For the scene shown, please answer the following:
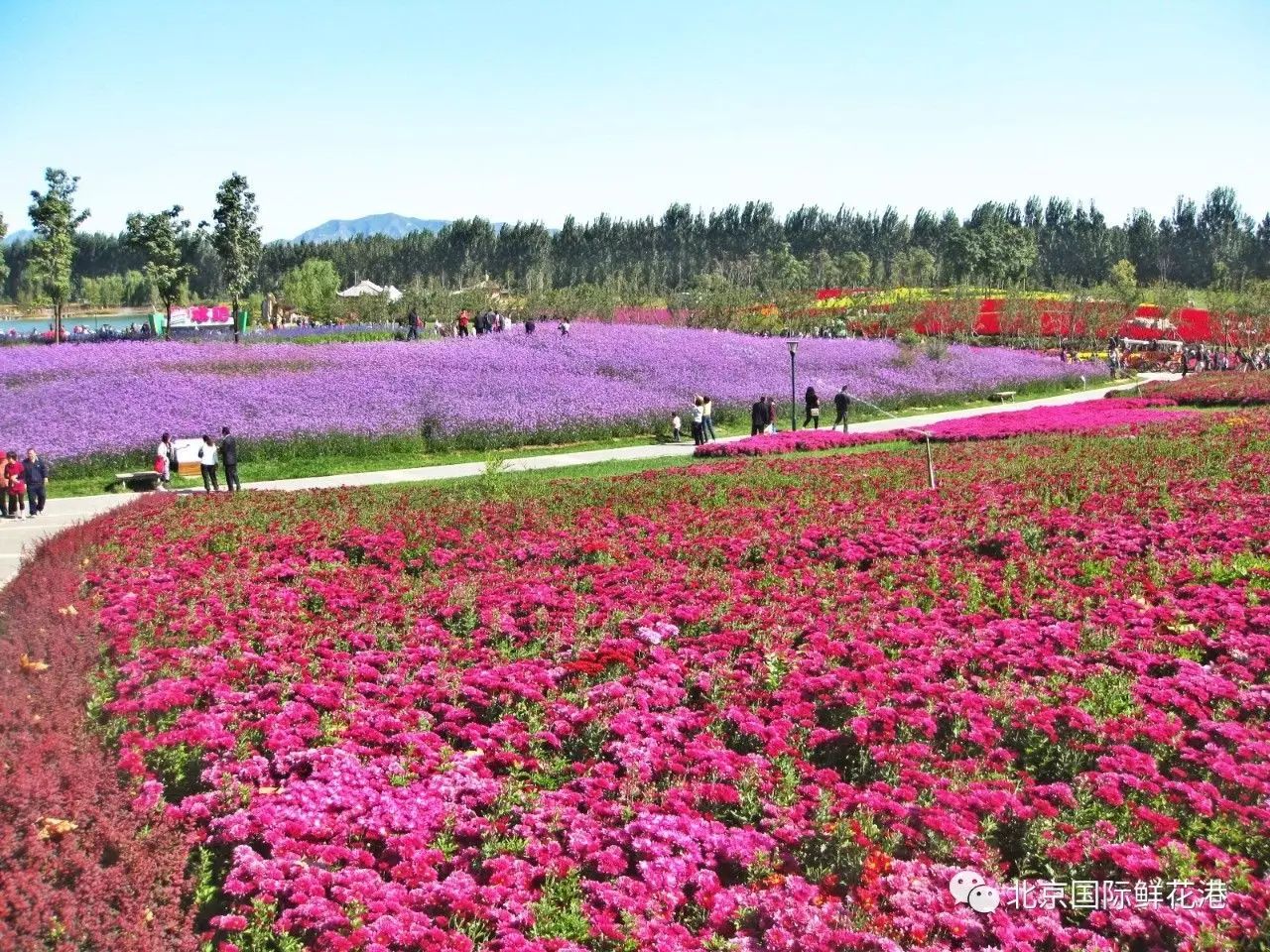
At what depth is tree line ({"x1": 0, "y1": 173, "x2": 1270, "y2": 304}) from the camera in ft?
395

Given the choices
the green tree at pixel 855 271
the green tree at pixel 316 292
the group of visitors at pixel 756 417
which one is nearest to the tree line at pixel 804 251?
the green tree at pixel 855 271

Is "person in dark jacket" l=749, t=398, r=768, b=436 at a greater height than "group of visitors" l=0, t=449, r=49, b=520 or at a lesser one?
greater

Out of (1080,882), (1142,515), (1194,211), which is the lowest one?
(1080,882)

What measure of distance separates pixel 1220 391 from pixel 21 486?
31.0 m

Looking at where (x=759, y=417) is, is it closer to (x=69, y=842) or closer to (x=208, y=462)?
(x=208, y=462)

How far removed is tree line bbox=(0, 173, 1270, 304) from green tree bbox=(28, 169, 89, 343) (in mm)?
69294

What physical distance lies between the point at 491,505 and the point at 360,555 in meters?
2.49

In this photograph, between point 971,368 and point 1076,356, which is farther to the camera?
point 1076,356

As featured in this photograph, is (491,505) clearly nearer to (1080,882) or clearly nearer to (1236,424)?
(1080,882)

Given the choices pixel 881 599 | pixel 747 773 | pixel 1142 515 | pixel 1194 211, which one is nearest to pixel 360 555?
pixel 881 599

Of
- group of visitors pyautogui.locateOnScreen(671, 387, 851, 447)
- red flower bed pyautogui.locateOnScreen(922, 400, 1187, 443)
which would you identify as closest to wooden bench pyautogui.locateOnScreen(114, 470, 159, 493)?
group of visitors pyautogui.locateOnScreen(671, 387, 851, 447)

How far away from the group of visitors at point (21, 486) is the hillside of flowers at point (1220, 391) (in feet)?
96.5

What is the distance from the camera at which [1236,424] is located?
68.0ft

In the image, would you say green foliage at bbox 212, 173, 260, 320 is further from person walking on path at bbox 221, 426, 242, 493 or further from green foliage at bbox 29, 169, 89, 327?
person walking on path at bbox 221, 426, 242, 493
